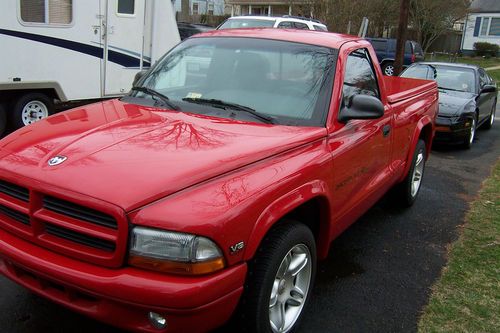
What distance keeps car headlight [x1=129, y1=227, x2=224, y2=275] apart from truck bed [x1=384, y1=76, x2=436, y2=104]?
116 inches

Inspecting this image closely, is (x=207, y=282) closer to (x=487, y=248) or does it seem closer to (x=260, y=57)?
(x=260, y=57)

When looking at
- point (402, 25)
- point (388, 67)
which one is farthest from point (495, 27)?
point (402, 25)

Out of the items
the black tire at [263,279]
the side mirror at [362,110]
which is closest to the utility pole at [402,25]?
the side mirror at [362,110]

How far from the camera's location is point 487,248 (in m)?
4.76

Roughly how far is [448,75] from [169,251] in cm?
1011

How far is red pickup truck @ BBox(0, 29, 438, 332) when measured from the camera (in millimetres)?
2305

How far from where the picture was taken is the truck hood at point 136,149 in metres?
2.42

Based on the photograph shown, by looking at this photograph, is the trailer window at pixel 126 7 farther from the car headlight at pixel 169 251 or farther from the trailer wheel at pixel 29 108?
the car headlight at pixel 169 251

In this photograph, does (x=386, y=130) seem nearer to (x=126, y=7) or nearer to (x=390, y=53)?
(x=126, y=7)

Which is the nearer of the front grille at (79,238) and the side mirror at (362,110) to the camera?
the front grille at (79,238)

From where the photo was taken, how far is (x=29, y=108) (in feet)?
25.1

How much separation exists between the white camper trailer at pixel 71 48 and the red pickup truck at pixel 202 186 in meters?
4.08

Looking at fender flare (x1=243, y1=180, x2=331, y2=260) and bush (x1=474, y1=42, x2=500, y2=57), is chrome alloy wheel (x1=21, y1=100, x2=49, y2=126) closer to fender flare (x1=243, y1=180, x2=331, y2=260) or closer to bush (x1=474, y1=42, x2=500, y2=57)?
fender flare (x1=243, y1=180, x2=331, y2=260)

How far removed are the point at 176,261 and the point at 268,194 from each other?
2.03 feet
